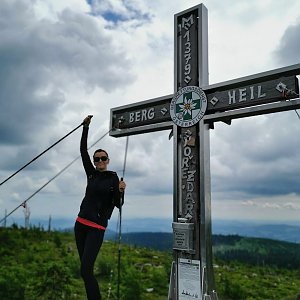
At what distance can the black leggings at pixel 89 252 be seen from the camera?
9.49ft

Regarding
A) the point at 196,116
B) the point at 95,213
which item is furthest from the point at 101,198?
the point at 196,116

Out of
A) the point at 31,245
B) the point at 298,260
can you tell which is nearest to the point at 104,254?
the point at 31,245

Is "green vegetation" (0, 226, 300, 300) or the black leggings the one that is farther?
"green vegetation" (0, 226, 300, 300)

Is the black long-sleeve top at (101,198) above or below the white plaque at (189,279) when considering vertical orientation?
above

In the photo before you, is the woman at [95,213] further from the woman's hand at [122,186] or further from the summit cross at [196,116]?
the summit cross at [196,116]

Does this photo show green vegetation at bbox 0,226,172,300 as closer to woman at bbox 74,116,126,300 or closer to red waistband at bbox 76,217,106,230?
woman at bbox 74,116,126,300

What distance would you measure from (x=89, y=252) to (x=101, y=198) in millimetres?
459

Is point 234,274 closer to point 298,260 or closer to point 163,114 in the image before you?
point 298,260

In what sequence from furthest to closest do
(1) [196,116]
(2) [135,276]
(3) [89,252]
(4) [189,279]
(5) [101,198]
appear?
(2) [135,276] < (1) [196,116] < (4) [189,279] < (5) [101,198] < (3) [89,252]

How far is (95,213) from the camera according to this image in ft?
9.87

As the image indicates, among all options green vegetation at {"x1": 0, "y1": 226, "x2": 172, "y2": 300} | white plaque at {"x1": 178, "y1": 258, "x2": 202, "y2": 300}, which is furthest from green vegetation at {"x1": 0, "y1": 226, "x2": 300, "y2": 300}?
white plaque at {"x1": 178, "y1": 258, "x2": 202, "y2": 300}

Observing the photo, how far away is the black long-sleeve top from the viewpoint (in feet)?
9.93

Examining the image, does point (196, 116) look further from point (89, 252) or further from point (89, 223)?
point (89, 252)

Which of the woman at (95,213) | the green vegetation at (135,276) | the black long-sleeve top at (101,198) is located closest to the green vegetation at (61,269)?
the green vegetation at (135,276)
